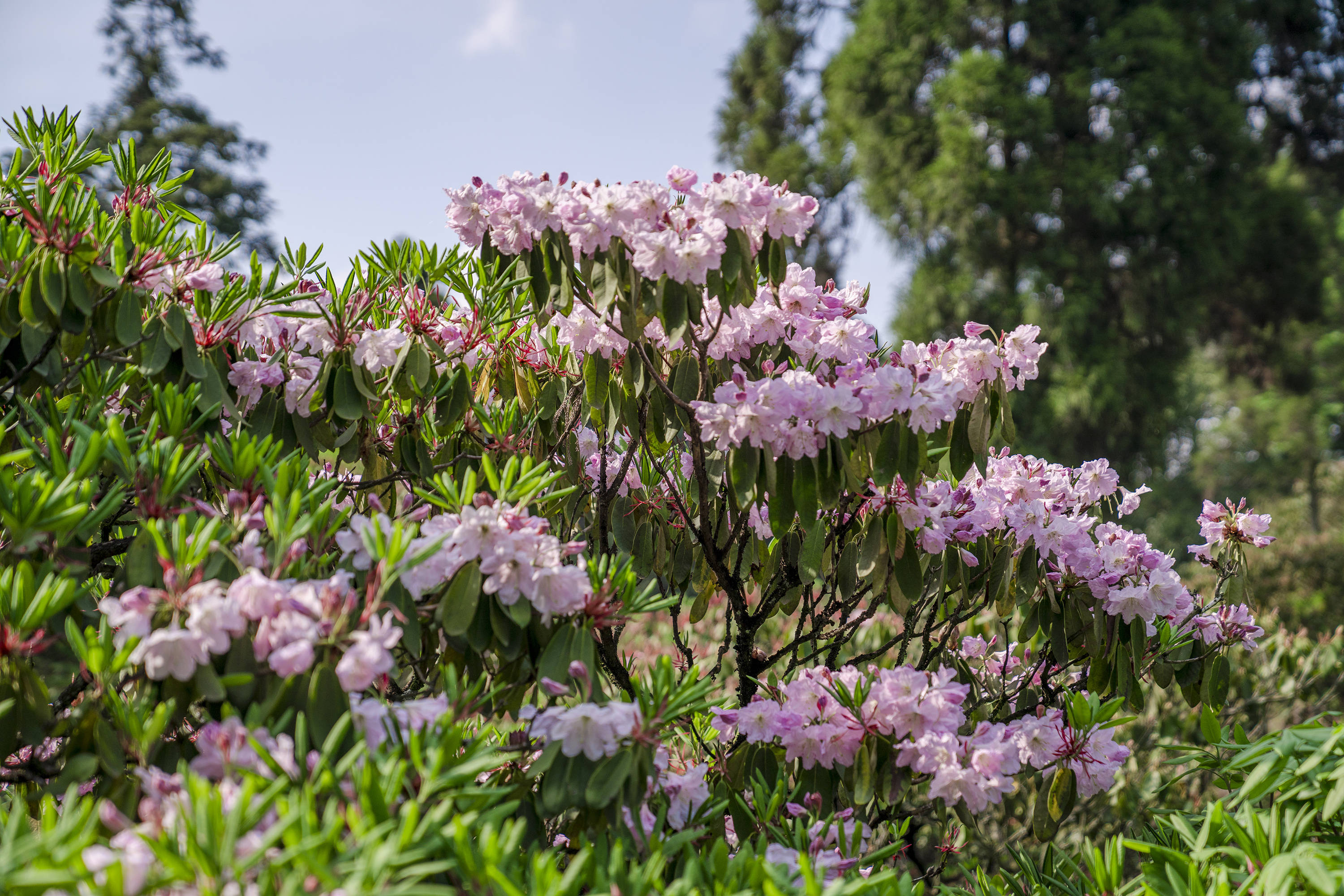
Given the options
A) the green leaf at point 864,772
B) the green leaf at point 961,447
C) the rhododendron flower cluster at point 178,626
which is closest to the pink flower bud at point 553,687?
the rhododendron flower cluster at point 178,626

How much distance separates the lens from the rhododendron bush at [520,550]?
3.92 feet

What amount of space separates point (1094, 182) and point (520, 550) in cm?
1124

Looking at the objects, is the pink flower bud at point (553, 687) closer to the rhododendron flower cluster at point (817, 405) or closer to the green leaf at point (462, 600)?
the green leaf at point (462, 600)

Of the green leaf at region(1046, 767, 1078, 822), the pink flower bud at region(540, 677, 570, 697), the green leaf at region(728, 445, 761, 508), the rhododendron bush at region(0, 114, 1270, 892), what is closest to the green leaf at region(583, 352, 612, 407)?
the rhododendron bush at region(0, 114, 1270, 892)

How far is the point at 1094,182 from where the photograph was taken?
1055 centimetres

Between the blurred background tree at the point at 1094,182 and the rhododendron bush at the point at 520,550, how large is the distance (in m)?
9.34

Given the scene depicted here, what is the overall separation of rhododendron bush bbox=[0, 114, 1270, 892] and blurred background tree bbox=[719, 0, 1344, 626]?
368 inches

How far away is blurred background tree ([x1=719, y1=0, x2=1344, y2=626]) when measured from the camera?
1073 centimetres

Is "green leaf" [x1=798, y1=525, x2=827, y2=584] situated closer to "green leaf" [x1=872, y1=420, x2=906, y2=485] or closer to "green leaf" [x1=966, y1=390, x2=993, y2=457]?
"green leaf" [x1=872, y1=420, x2=906, y2=485]

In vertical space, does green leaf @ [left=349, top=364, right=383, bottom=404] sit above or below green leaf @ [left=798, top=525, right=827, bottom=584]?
above

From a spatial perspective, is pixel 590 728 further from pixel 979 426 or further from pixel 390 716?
pixel 979 426

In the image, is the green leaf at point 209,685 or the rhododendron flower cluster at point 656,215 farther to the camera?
the rhododendron flower cluster at point 656,215

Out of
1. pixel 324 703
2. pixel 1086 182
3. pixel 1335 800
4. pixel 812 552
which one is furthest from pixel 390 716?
pixel 1086 182

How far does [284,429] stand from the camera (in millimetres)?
1913
